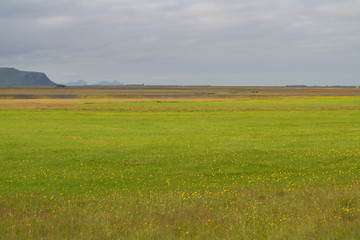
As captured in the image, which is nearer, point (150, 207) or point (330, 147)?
point (150, 207)

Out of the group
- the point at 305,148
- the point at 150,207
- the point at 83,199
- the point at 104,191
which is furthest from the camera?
the point at 305,148

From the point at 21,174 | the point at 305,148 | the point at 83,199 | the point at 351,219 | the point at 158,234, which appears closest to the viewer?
the point at 158,234

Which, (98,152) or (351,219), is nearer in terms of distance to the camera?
(351,219)

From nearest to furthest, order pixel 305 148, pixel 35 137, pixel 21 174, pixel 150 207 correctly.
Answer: pixel 150 207 < pixel 21 174 < pixel 305 148 < pixel 35 137

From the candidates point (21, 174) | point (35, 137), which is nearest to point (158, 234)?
point (21, 174)

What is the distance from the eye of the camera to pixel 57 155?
88.0ft

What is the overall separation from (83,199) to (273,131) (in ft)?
94.5

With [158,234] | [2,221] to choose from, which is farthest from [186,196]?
[2,221]

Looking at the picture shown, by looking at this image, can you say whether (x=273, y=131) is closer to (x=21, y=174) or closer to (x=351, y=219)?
(x=21, y=174)

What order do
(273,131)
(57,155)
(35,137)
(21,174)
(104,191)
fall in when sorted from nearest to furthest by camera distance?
1. (104,191)
2. (21,174)
3. (57,155)
4. (35,137)
5. (273,131)

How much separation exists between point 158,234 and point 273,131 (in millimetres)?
32376

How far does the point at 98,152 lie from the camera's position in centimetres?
2822

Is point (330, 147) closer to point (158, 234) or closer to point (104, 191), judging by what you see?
point (104, 191)

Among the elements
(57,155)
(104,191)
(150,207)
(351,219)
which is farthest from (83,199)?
(57,155)
